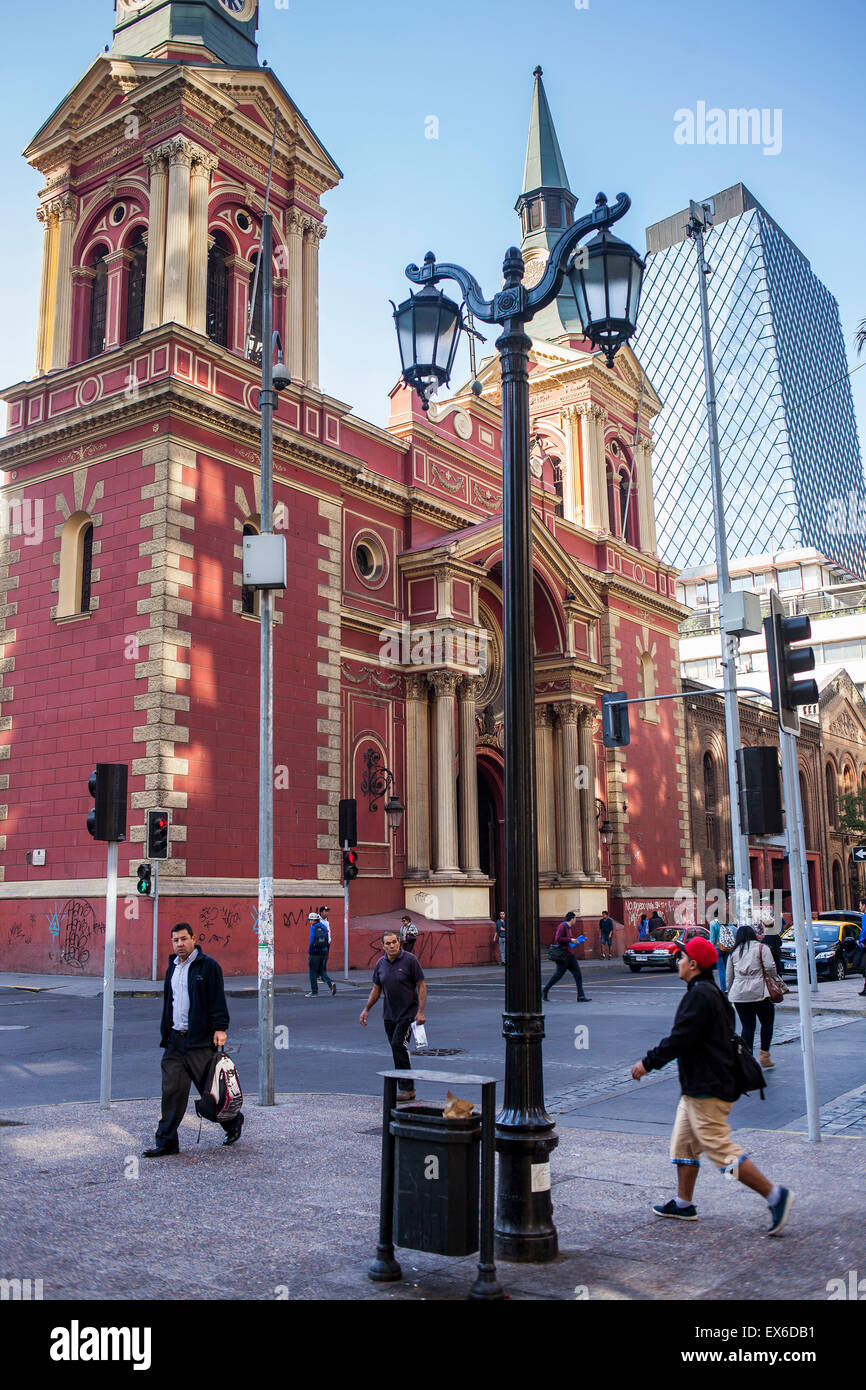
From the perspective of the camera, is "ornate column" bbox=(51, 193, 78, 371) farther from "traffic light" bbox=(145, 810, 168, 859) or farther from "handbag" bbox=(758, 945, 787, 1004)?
"handbag" bbox=(758, 945, 787, 1004)

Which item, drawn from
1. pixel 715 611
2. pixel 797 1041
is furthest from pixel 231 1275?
pixel 715 611

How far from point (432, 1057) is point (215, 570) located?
48.9 feet

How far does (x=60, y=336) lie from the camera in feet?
95.8

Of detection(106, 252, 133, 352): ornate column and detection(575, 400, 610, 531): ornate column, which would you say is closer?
detection(106, 252, 133, 352): ornate column

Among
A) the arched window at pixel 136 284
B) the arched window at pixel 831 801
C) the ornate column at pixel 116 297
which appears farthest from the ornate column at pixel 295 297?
the arched window at pixel 831 801

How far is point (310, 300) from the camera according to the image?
3077 centimetres

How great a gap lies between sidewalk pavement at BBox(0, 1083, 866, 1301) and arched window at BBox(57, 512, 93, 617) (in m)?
18.9

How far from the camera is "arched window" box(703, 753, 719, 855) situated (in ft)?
161

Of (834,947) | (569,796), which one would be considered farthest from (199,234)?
(834,947)

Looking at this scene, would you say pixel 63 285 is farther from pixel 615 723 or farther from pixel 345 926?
pixel 615 723

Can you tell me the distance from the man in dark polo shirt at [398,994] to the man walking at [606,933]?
2694 cm

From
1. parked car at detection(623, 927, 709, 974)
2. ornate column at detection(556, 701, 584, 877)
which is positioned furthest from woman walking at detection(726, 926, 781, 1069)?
ornate column at detection(556, 701, 584, 877)

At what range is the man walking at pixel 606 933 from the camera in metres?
37.7
